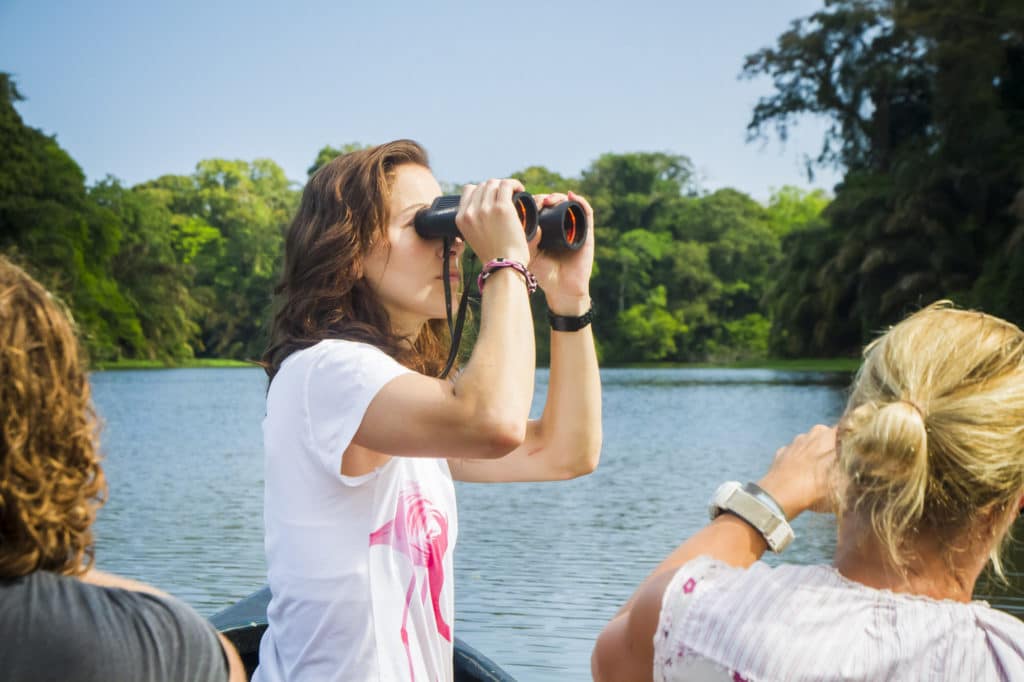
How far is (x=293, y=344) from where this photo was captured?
171 cm

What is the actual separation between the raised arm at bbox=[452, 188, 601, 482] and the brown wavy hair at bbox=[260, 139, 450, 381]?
0.95ft

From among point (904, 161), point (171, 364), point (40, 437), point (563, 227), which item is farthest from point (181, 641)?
point (171, 364)

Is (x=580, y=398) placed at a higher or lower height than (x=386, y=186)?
lower

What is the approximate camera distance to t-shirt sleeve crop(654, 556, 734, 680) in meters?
1.19

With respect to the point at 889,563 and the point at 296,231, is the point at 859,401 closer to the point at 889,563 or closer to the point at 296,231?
the point at 889,563

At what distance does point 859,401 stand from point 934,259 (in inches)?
1237

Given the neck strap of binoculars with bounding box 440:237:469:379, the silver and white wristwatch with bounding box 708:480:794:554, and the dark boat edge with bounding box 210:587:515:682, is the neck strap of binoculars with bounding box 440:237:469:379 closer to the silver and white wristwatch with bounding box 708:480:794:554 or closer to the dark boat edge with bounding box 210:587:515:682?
the silver and white wristwatch with bounding box 708:480:794:554

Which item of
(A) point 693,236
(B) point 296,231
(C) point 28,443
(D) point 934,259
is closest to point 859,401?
(C) point 28,443

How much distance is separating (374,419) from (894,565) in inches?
25.1

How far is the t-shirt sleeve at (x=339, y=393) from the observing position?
1.51 meters

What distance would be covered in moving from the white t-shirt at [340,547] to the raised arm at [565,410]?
1.50 ft

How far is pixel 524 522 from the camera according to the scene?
12336mm

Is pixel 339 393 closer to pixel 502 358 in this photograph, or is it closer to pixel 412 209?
pixel 502 358

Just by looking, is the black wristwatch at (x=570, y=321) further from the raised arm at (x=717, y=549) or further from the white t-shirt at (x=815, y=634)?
the white t-shirt at (x=815, y=634)
